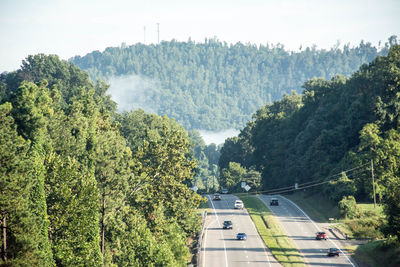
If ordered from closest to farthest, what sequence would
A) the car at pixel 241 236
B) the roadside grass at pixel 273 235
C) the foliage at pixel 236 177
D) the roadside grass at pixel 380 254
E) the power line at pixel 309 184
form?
the roadside grass at pixel 380 254 < the roadside grass at pixel 273 235 < the car at pixel 241 236 < the power line at pixel 309 184 < the foliage at pixel 236 177

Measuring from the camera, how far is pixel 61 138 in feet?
207

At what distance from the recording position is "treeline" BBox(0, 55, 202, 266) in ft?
140

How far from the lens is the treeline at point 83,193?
42750mm

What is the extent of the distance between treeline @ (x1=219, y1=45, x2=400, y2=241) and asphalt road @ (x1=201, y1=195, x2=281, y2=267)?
628 inches

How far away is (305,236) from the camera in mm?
85250

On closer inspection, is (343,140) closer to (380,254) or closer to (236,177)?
(380,254)

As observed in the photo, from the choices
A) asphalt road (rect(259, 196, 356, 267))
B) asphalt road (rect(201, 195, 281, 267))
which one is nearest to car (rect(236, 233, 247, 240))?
asphalt road (rect(201, 195, 281, 267))

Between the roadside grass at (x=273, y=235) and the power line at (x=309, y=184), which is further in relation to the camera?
the power line at (x=309, y=184)

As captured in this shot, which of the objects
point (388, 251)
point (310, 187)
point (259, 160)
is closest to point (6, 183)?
point (388, 251)

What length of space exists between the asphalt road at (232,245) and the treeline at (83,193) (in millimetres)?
3779

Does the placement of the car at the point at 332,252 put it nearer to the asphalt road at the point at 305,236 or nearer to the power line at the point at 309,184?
the asphalt road at the point at 305,236

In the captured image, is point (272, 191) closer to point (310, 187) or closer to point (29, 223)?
point (310, 187)

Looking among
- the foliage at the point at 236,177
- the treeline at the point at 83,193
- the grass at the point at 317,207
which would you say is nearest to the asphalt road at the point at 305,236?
the grass at the point at 317,207

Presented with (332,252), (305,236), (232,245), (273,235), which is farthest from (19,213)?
(305,236)
